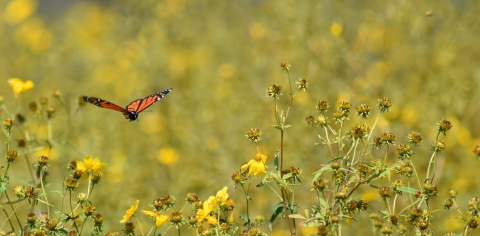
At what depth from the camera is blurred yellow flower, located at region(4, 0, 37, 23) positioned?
10.4m

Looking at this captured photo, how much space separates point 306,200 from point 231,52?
4.16 m

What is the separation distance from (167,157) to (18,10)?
256 inches

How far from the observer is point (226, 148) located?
17.6ft

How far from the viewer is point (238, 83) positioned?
6340 millimetres

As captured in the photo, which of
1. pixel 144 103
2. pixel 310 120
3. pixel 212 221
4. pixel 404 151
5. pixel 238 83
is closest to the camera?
pixel 212 221

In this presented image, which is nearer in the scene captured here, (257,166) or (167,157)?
(257,166)

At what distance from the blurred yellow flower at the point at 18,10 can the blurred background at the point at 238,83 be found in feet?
6.00

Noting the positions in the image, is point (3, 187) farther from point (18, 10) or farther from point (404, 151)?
point (18, 10)

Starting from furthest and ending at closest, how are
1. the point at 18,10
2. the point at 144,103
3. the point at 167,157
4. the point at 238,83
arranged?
the point at 18,10 < the point at 238,83 < the point at 167,157 < the point at 144,103

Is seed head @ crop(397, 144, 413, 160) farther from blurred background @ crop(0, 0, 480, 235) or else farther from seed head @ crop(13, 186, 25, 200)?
blurred background @ crop(0, 0, 480, 235)

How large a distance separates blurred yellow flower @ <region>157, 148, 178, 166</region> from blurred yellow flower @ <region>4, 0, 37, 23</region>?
5348mm

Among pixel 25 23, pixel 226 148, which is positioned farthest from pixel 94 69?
pixel 226 148

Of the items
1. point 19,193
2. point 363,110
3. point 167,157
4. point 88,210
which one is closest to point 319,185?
point 363,110

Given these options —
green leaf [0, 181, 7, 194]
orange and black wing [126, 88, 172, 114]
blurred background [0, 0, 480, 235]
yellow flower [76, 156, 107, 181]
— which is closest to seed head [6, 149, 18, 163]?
green leaf [0, 181, 7, 194]
